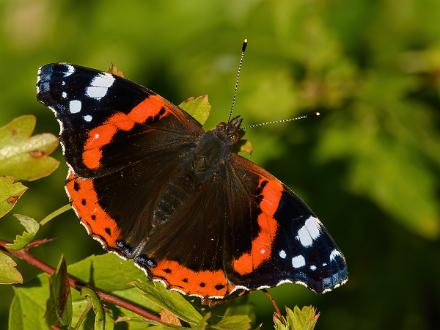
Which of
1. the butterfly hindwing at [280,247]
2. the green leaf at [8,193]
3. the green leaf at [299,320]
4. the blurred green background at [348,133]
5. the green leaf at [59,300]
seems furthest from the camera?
the blurred green background at [348,133]

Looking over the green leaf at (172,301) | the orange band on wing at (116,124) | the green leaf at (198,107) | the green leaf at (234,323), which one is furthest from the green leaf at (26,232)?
the green leaf at (198,107)

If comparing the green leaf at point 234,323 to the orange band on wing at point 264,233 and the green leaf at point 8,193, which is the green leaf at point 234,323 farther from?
the green leaf at point 8,193

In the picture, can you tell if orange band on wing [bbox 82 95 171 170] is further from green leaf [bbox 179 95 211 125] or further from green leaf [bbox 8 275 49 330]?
green leaf [bbox 8 275 49 330]

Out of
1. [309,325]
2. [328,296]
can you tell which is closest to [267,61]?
[328,296]

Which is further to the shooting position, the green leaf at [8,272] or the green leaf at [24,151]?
the green leaf at [24,151]

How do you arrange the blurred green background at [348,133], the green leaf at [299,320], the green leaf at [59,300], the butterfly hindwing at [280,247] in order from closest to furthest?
the green leaf at [59,300]
the green leaf at [299,320]
the butterfly hindwing at [280,247]
the blurred green background at [348,133]

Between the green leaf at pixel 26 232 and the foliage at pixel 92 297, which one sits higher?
the green leaf at pixel 26 232

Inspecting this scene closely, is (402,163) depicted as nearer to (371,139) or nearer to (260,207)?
(371,139)
